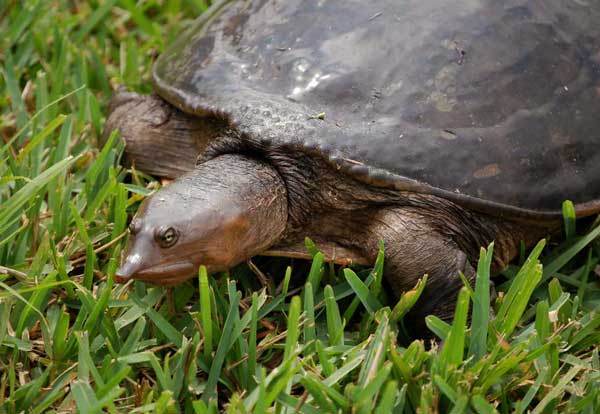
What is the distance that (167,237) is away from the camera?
7.93 ft

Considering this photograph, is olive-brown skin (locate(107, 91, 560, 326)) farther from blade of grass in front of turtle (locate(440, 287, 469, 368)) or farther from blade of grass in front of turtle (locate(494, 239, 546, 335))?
blade of grass in front of turtle (locate(440, 287, 469, 368))

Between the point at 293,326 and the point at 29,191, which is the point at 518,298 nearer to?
the point at 293,326

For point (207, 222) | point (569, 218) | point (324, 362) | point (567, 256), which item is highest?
point (207, 222)

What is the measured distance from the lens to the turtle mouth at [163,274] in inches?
94.0

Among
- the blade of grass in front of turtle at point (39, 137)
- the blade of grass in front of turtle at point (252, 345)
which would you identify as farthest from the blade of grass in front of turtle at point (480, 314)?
the blade of grass in front of turtle at point (39, 137)

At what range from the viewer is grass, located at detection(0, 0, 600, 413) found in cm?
223

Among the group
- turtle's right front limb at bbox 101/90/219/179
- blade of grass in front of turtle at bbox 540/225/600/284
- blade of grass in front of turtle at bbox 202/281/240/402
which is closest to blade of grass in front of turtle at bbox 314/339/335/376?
blade of grass in front of turtle at bbox 202/281/240/402

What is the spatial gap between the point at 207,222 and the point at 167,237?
13cm

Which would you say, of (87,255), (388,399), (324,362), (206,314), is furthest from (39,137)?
(388,399)

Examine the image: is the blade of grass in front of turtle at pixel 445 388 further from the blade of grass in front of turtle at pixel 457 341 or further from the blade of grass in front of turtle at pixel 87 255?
the blade of grass in front of turtle at pixel 87 255

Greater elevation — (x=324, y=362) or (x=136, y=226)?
(x=136, y=226)

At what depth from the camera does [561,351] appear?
245cm

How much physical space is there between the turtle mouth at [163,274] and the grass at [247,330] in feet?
0.21

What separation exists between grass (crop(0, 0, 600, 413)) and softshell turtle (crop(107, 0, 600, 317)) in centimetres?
13
